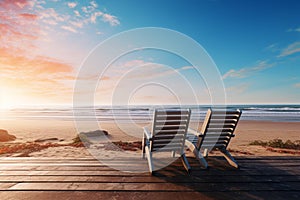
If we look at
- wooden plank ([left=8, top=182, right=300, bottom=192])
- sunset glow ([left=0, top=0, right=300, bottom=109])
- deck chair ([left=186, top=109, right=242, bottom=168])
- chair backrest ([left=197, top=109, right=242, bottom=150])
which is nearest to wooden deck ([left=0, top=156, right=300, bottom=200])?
wooden plank ([left=8, top=182, right=300, bottom=192])

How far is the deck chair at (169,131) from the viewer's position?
3.38 m

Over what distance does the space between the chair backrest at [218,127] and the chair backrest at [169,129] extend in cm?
47

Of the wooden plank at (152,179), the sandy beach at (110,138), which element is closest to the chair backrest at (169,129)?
the wooden plank at (152,179)

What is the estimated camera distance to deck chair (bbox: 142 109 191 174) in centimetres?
338

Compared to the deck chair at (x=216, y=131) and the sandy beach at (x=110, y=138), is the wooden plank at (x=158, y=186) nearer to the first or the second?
the deck chair at (x=216, y=131)

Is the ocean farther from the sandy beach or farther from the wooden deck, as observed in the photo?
the wooden deck

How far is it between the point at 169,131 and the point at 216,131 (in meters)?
1.11

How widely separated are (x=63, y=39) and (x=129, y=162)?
826 cm

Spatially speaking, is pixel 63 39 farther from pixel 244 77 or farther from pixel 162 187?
pixel 244 77

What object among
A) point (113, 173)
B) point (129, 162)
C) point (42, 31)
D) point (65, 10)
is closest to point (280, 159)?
point (129, 162)

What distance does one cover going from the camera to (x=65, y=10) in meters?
8.12

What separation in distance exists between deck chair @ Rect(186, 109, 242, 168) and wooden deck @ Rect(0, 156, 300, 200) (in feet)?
1.06

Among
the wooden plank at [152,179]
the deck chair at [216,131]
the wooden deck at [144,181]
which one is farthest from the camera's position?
the deck chair at [216,131]

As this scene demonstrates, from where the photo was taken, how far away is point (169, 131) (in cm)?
350
